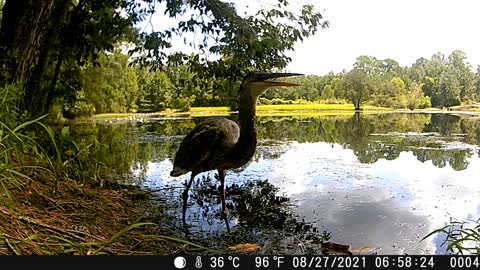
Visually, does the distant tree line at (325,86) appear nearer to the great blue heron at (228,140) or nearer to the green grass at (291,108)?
the green grass at (291,108)

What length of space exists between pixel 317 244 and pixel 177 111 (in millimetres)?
3517

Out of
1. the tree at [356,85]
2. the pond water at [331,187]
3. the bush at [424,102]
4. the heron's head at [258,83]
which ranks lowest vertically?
the pond water at [331,187]

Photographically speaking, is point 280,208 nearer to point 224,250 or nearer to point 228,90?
point 224,250

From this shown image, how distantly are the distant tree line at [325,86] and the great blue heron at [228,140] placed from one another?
125 cm

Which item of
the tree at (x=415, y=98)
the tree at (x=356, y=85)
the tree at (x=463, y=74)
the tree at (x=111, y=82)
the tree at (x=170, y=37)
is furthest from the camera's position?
the tree at (x=111, y=82)

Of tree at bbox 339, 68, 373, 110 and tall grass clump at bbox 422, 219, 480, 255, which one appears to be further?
tree at bbox 339, 68, 373, 110

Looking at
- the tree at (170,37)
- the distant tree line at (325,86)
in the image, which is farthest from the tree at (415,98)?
the tree at (170,37)

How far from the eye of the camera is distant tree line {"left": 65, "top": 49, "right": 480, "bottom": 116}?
3.18 m

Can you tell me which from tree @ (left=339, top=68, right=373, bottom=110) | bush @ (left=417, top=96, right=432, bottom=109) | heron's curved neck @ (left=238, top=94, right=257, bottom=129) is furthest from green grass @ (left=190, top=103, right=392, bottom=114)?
heron's curved neck @ (left=238, top=94, right=257, bottom=129)

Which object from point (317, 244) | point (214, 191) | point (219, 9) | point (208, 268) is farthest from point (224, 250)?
point (219, 9)

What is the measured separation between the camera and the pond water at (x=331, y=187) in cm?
158

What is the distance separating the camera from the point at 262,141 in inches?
164

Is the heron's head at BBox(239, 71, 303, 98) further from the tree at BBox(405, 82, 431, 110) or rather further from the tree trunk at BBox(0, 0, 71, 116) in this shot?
the tree at BBox(405, 82, 431, 110)

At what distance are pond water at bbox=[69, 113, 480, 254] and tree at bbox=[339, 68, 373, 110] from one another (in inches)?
18.8
